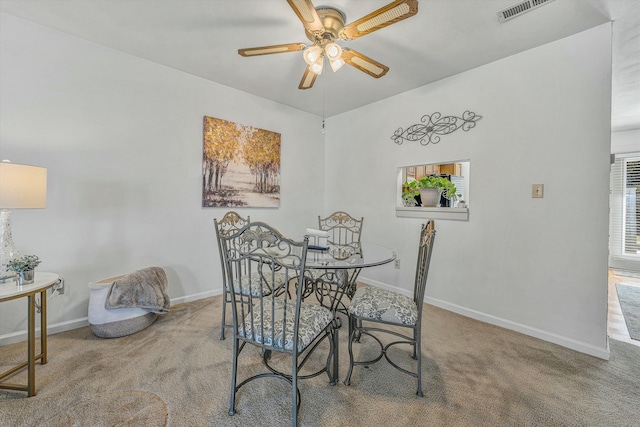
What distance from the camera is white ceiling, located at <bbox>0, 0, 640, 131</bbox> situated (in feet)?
6.30

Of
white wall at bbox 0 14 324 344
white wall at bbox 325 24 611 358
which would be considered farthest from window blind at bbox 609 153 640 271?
white wall at bbox 0 14 324 344

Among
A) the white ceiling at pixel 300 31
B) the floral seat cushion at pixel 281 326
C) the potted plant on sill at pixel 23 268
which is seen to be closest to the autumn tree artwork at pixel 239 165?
the white ceiling at pixel 300 31

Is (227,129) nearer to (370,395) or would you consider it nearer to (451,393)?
(370,395)

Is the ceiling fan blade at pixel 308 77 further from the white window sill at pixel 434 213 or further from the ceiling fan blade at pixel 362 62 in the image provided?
the white window sill at pixel 434 213

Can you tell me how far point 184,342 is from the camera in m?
2.16

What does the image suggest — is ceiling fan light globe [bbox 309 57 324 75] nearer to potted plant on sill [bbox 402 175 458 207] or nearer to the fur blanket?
potted plant on sill [bbox 402 175 458 207]

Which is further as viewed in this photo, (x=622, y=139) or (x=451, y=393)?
(x=622, y=139)

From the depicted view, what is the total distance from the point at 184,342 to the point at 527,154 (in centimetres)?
334

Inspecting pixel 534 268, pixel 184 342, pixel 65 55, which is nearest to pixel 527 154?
pixel 534 268

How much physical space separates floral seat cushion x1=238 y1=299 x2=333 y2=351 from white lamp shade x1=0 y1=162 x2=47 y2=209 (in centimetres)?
150

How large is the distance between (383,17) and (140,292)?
2.74 metres

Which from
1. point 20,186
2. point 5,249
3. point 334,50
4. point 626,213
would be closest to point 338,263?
point 334,50

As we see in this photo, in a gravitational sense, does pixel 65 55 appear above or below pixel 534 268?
above

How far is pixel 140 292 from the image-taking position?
7.60 ft
